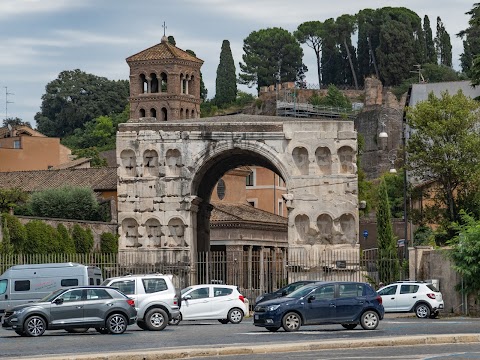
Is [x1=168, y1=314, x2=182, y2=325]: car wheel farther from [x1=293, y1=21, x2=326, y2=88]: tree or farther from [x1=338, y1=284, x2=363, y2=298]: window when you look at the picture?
[x1=293, y1=21, x2=326, y2=88]: tree

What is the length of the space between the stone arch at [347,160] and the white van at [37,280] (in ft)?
54.2

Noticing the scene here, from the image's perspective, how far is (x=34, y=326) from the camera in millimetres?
35344

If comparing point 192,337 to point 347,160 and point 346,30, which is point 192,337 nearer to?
point 347,160

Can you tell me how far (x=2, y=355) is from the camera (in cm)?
2809

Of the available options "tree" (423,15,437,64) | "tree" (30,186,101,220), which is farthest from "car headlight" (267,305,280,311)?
"tree" (423,15,437,64)

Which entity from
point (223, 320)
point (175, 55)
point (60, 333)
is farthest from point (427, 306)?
point (175, 55)

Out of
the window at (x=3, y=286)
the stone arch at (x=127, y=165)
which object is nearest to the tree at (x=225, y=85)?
the stone arch at (x=127, y=165)

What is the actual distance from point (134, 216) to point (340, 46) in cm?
11406

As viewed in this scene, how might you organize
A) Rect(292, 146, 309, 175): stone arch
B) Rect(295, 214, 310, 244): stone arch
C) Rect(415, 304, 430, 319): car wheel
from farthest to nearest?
Rect(292, 146, 309, 175): stone arch
Rect(295, 214, 310, 244): stone arch
Rect(415, 304, 430, 319): car wheel

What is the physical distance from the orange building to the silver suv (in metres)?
69.0

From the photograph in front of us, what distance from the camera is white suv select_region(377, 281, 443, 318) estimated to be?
45812mm

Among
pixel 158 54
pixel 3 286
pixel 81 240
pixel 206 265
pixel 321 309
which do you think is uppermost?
pixel 158 54

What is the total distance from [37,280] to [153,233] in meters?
14.4

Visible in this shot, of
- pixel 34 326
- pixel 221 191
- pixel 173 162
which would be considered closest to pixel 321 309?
pixel 34 326
